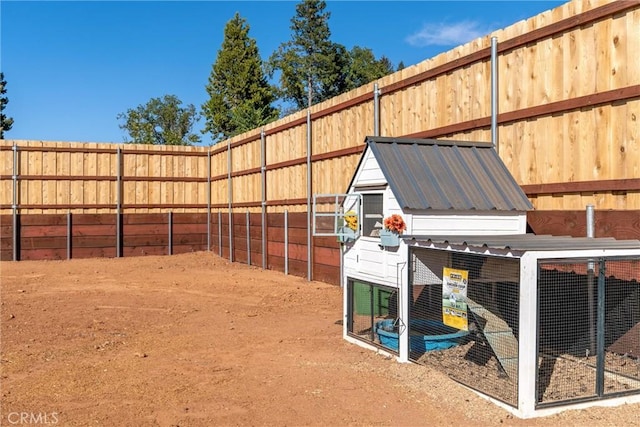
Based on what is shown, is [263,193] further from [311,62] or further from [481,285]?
[311,62]

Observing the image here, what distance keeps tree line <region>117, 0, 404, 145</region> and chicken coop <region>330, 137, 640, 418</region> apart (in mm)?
26319

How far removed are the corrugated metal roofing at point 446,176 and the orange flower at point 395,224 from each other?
0.18 meters

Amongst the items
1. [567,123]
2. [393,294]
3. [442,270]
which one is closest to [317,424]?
[442,270]

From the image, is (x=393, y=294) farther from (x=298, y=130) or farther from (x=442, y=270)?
(x=298, y=130)

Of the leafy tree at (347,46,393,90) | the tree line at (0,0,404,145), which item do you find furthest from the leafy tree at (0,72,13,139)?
the leafy tree at (347,46,393,90)

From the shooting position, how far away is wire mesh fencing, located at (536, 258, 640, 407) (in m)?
5.38

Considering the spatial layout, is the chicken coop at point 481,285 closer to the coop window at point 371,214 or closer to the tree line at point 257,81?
the coop window at point 371,214

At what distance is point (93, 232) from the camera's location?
2056 centimetres

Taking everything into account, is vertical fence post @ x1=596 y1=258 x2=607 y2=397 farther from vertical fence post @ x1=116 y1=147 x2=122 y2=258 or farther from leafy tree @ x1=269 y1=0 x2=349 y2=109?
leafy tree @ x1=269 y1=0 x2=349 y2=109

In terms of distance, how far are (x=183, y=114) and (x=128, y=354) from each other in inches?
2201

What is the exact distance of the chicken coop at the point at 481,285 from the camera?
17.3 feet

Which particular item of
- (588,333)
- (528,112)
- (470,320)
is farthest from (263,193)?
(588,333)

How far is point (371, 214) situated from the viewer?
7.61 metres

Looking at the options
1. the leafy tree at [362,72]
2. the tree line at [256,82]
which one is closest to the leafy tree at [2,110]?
the tree line at [256,82]
